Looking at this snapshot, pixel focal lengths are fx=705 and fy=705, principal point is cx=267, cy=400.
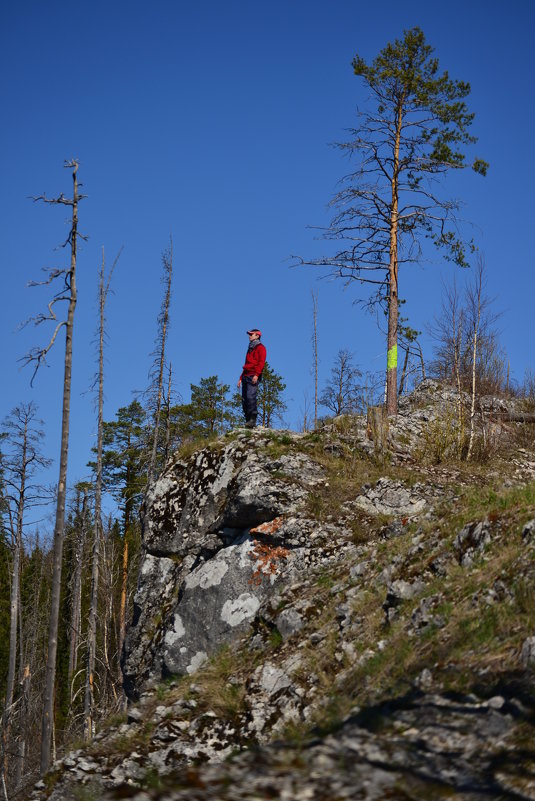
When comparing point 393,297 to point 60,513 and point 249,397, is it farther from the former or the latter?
point 60,513

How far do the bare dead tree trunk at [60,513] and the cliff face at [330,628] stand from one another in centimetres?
309

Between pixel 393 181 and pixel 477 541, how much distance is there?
12528 millimetres

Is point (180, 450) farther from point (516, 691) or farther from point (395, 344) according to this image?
point (516, 691)

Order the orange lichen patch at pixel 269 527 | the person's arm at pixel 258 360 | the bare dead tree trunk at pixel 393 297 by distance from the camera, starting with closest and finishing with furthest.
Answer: the orange lichen patch at pixel 269 527, the person's arm at pixel 258 360, the bare dead tree trunk at pixel 393 297

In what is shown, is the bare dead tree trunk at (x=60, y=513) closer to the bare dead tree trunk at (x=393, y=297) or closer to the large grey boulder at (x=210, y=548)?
the large grey boulder at (x=210, y=548)

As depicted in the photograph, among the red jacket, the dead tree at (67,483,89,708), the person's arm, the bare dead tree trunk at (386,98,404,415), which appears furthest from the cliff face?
the dead tree at (67,483,89,708)

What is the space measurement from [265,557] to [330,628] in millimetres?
2517

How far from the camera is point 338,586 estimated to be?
8.75 metres

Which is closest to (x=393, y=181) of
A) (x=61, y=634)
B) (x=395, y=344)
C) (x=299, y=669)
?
(x=395, y=344)

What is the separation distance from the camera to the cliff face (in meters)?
3.95

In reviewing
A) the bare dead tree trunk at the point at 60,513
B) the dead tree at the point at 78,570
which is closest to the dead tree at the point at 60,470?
the bare dead tree trunk at the point at 60,513

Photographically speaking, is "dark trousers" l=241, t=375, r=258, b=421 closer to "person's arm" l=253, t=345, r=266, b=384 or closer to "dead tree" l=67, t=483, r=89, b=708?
"person's arm" l=253, t=345, r=266, b=384

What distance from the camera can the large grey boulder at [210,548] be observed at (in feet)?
32.7

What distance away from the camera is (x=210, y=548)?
37.2 feet
